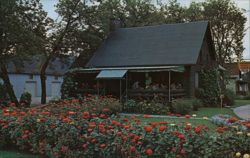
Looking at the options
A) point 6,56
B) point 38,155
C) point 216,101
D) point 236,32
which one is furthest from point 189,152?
point 236,32

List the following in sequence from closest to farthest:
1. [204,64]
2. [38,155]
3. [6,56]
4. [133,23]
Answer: [38,155], [6,56], [204,64], [133,23]

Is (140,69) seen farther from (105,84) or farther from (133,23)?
(133,23)

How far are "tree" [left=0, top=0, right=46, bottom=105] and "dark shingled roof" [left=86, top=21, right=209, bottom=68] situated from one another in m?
5.75

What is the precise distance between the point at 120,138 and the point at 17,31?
46.0 feet

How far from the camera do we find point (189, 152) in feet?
14.4

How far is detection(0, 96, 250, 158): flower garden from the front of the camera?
439cm

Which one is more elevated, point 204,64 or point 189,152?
point 204,64

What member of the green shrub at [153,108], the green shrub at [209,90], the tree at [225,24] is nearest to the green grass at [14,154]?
the green shrub at [153,108]

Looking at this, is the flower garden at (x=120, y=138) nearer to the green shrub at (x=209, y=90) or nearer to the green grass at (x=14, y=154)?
the green grass at (x=14, y=154)

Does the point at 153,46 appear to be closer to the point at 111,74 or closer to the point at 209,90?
the point at 209,90

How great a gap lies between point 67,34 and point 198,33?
9.58 m

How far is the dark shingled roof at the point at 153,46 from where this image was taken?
2028 cm

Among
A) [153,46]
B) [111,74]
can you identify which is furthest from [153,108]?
[153,46]

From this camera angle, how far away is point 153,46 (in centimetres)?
2234
